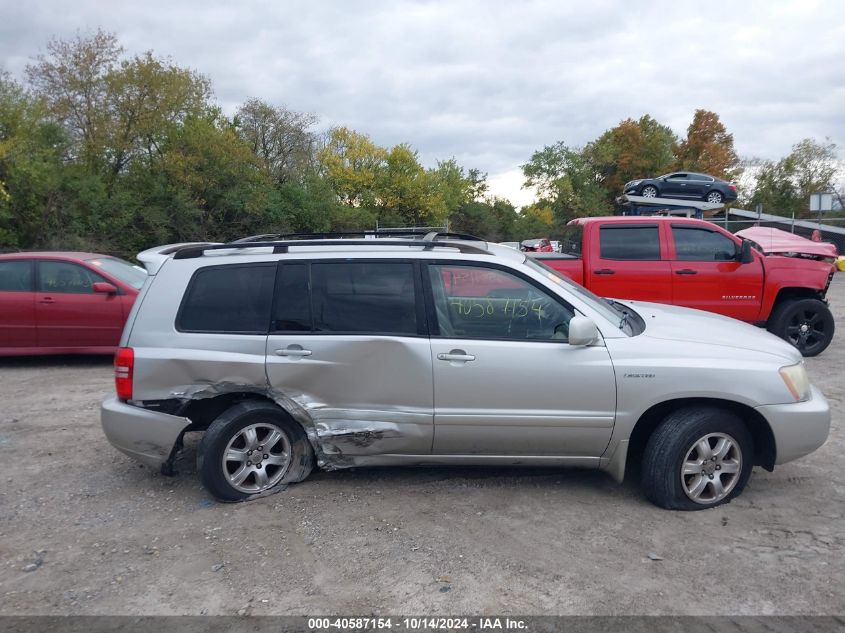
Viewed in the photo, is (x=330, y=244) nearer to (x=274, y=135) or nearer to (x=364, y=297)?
(x=364, y=297)

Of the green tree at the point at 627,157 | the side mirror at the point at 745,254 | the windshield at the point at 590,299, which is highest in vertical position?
the green tree at the point at 627,157

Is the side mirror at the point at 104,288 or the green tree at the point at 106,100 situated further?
the green tree at the point at 106,100

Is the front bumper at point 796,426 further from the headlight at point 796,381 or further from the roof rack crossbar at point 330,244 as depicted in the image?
the roof rack crossbar at point 330,244

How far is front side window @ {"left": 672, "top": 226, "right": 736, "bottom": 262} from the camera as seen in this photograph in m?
8.87

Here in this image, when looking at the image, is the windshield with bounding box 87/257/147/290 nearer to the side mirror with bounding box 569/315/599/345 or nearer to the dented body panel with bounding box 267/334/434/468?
the dented body panel with bounding box 267/334/434/468

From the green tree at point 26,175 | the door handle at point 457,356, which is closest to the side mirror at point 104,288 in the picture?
the door handle at point 457,356

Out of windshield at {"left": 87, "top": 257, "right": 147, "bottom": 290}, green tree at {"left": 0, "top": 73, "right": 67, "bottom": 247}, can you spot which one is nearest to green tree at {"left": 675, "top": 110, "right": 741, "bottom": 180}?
green tree at {"left": 0, "top": 73, "right": 67, "bottom": 247}

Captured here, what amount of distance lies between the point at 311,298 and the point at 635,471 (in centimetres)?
262

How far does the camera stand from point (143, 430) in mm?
4574

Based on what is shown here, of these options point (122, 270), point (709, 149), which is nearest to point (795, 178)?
point (709, 149)

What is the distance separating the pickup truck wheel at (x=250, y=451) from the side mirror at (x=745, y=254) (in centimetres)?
651

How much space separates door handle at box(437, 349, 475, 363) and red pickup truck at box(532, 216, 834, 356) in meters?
4.82

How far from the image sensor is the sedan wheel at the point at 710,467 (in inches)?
168

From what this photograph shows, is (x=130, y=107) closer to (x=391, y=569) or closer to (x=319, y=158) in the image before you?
(x=319, y=158)
